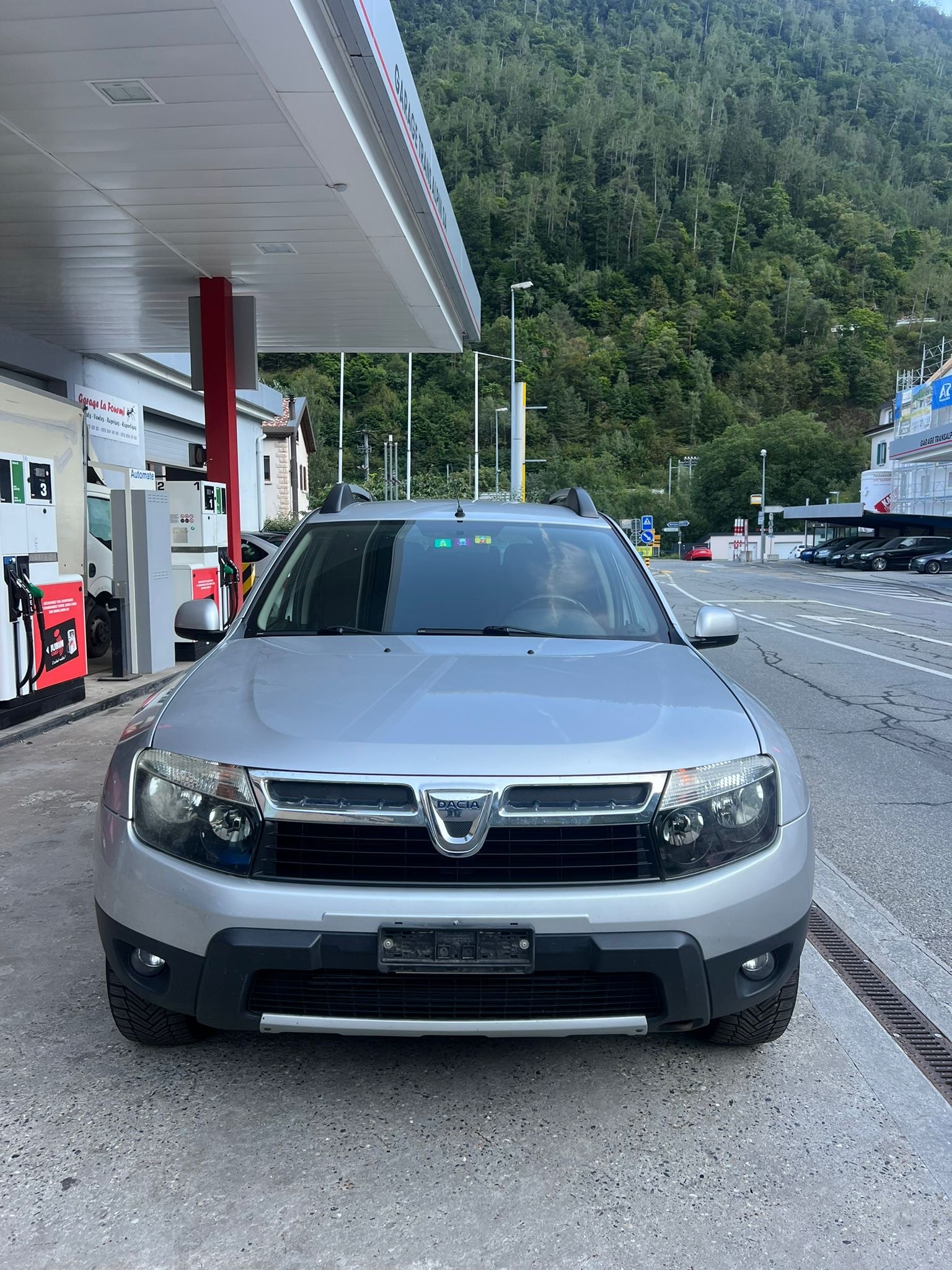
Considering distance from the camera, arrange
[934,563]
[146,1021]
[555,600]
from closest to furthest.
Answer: [146,1021], [555,600], [934,563]

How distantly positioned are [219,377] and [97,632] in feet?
12.4

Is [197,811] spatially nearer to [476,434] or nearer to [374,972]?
[374,972]

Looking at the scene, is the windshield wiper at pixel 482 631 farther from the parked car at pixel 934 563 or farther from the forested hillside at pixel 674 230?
the forested hillside at pixel 674 230

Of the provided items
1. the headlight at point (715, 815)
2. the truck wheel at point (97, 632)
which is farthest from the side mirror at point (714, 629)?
the truck wheel at point (97, 632)

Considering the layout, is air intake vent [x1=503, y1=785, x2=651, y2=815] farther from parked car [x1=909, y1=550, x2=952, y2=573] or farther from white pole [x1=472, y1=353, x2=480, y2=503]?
parked car [x1=909, y1=550, x2=952, y2=573]

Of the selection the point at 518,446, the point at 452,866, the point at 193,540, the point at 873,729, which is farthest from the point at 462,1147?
the point at 518,446

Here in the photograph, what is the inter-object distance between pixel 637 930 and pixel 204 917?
1.06m

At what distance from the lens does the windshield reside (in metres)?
3.96

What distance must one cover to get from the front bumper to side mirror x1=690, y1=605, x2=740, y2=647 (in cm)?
162

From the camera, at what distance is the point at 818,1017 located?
3.39m

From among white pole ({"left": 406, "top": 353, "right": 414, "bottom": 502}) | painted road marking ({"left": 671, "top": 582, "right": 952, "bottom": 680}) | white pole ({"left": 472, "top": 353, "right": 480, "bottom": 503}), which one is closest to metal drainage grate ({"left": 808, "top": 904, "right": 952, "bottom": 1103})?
painted road marking ({"left": 671, "top": 582, "right": 952, "bottom": 680})

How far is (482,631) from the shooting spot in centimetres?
386

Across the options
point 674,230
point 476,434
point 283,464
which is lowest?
point 283,464

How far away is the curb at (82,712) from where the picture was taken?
26.7ft
